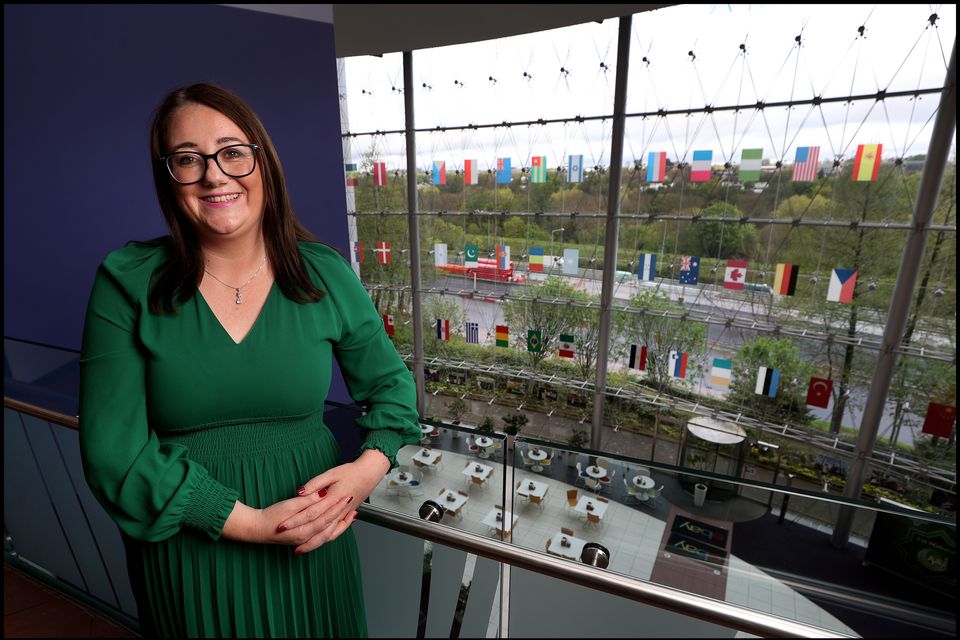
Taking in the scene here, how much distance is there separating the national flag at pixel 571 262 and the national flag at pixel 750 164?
1844mm

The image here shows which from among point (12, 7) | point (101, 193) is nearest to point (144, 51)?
point (12, 7)

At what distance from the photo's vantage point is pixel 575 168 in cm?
590

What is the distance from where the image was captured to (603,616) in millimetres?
1160

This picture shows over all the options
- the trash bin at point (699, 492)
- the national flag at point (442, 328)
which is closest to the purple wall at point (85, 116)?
the trash bin at point (699, 492)

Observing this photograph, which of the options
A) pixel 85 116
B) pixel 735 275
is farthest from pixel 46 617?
pixel 735 275

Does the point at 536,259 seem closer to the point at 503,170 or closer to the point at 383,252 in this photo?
the point at 503,170

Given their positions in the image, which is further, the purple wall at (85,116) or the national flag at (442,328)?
the national flag at (442,328)

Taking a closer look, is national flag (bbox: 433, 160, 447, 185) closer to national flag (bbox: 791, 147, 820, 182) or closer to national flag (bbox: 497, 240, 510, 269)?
national flag (bbox: 497, 240, 510, 269)

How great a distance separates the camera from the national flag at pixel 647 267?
5.71 meters

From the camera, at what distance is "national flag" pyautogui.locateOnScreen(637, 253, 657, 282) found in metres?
5.71

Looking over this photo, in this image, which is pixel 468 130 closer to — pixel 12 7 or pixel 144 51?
pixel 144 51

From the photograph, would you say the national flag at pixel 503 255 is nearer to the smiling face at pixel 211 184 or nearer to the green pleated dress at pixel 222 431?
the green pleated dress at pixel 222 431

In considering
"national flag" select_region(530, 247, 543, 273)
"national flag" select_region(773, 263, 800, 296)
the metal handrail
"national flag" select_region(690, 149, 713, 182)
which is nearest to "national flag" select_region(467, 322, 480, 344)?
"national flag" select_region(530, 247, 543, 273)

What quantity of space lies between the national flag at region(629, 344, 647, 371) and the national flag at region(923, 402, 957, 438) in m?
2.57
